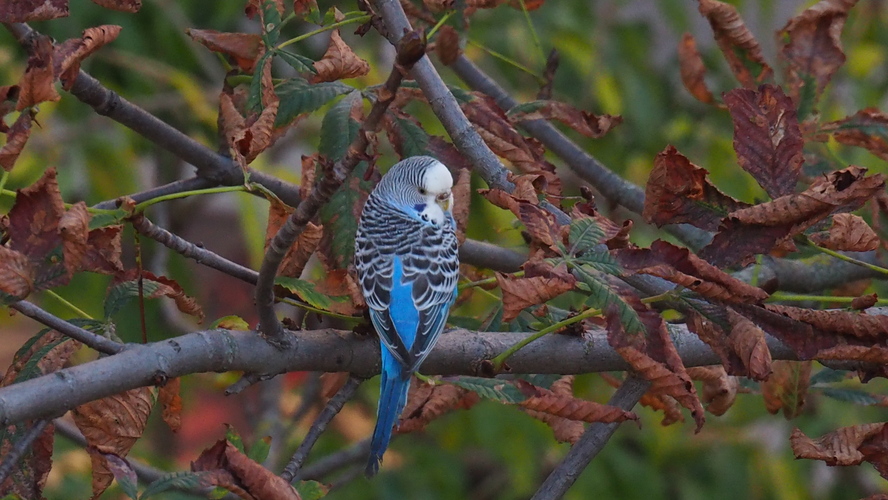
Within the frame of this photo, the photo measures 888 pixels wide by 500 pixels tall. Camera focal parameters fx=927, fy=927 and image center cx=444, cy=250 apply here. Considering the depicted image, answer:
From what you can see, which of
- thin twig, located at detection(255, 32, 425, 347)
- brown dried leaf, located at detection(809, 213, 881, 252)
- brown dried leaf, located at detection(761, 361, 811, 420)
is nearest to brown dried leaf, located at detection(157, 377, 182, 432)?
thin twig, located at detection(255, 32, 425, 347)

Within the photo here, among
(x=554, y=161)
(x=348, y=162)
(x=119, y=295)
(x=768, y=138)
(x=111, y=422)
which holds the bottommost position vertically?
(x=554, y=161)

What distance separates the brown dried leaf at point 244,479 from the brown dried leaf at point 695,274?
1.92 feet

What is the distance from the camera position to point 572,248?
4.54 ft

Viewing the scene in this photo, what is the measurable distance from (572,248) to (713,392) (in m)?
0.74

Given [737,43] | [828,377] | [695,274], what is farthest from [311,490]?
[737,43]

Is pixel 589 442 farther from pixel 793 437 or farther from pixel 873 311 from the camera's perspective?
pixel 873 311

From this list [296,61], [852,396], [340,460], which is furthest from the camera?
[340,460]

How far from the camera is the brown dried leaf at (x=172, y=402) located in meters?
1.55

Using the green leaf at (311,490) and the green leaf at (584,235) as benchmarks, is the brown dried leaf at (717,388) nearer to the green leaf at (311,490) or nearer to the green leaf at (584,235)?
the green leaf at (584,235)

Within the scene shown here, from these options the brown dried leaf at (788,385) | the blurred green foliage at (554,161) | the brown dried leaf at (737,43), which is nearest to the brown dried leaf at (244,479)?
the brown dried leaf at (788,385)

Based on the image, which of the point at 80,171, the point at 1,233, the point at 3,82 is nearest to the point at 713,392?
the point at 1,233

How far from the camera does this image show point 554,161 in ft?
12.3

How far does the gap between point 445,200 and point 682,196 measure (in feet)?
3.16

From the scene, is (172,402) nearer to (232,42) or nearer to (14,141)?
(14,141)
